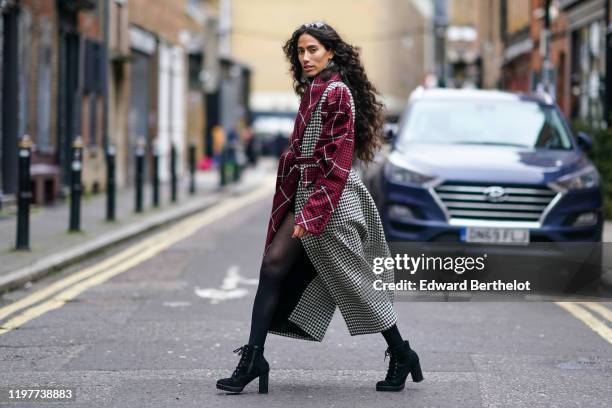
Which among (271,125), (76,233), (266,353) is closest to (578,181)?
(266,353)

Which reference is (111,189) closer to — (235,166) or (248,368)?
(248,368)

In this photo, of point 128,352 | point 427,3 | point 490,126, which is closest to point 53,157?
point 490,126

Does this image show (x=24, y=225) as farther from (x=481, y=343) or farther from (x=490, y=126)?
(x=481, y=343)

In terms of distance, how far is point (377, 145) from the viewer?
623cm

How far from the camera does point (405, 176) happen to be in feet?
34.6

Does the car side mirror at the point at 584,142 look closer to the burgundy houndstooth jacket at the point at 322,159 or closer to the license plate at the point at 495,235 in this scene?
the license plate at the point at 495,235

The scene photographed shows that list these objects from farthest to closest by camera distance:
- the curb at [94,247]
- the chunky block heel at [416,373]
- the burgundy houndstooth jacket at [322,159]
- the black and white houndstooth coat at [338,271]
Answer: the curb at [94,247] → the chunky block heel at [416,373] → the black and white houndstooth coat at [338,271] → the burgundy houndstooth jacket at [322,159]

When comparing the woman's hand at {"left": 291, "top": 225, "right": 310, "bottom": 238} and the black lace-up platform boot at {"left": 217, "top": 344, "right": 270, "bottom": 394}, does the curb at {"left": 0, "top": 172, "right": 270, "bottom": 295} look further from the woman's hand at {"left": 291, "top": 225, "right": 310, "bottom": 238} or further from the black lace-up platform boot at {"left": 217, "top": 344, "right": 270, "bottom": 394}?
the woman's hand at {"left": 291, "top": 225, "right": 310, "bottom": 238}

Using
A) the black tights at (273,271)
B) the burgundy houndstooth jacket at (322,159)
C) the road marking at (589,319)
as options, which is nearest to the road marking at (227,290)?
the road marking at (589,319)

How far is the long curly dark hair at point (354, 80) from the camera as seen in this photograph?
596 cm

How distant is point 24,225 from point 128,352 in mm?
5124

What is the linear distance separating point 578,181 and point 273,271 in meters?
5.06

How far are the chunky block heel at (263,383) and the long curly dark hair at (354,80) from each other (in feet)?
3.73

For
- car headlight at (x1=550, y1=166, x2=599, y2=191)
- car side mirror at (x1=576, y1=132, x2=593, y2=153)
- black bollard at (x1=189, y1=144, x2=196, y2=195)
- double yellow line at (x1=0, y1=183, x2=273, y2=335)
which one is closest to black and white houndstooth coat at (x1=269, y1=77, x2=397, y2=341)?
double yellow line at (x1=0, y1=183, x2=273, y2=335)
